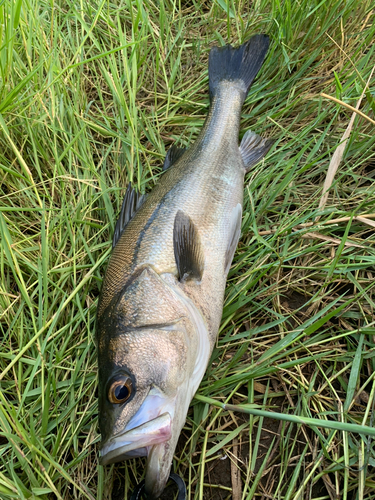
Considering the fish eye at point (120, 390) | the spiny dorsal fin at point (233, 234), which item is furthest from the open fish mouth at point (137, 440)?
the spiny dorsal fin at point (233, 234)

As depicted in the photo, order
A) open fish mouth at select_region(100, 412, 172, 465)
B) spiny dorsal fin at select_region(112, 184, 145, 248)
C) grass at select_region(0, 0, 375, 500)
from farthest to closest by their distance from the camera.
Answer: spiny dorsal fin at select_region(112, 184, 145, 248) < grass at select_region(0, 0, 375, 500) < open fish mouth at select_region(100, 412, 172, 465)

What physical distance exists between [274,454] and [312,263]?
1188 millimetres

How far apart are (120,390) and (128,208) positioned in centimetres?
123

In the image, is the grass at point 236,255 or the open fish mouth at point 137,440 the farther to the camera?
the grass at point 236,255

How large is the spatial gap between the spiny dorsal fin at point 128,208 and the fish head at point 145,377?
52 cm

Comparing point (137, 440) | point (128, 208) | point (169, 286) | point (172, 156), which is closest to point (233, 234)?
point (169, 286)

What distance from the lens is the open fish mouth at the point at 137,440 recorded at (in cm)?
136

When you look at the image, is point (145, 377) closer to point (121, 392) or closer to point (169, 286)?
point (121, 392)

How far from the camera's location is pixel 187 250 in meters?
1.88

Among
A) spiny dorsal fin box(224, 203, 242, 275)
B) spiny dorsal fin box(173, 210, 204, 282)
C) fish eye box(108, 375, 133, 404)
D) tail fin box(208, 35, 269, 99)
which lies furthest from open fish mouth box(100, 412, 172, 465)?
tail fin box(208, 35, 269, 99)

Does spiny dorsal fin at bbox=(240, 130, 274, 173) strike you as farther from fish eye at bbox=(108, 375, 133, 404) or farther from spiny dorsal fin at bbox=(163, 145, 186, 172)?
fish eye at bbox=(108, 375, 133, 404)

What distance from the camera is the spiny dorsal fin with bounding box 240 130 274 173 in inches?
100

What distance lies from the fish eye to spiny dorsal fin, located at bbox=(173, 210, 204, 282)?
61 cm

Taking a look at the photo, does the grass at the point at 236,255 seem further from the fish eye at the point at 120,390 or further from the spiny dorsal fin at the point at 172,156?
the fish eye at the point at 120,390
